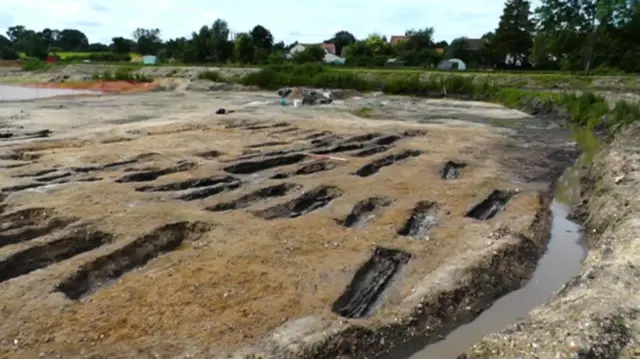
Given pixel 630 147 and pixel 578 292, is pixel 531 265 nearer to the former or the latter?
pixel 578 292

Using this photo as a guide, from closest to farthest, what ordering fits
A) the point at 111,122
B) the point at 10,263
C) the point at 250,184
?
the point at 10,263, the point at 250,184, the point at 111,122

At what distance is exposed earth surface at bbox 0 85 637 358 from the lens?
6906mm

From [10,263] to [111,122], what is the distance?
18037 millimetres

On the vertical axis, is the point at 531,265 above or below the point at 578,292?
below

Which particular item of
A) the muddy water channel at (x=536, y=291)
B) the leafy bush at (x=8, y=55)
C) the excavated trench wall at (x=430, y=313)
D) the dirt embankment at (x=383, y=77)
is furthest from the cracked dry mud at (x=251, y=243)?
the leafy bush at (x=8, y=55)

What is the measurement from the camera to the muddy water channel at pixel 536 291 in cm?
730

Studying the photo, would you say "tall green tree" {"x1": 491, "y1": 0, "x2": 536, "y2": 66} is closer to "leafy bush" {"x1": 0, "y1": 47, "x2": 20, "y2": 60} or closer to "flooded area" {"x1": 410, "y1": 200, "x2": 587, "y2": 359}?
"flooded area" {"x1": 410, "y1": 200, "x2": 587, "y2": 359}

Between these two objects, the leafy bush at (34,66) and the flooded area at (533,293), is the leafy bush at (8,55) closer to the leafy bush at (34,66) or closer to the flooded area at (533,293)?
the leafy bush at (34,66)

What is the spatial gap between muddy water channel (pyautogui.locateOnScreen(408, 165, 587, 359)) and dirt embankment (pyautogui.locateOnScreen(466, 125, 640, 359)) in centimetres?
54

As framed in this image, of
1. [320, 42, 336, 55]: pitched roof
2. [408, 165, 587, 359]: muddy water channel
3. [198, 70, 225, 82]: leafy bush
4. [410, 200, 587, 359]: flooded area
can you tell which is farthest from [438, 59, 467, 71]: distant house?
[410, 200, 587, 359]: flooded area

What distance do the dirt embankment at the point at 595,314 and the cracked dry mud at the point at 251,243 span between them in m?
1.27

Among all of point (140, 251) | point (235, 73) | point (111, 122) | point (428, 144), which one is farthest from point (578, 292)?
point (235, 73)

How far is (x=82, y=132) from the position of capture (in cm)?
2188

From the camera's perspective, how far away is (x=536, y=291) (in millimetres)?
9172
